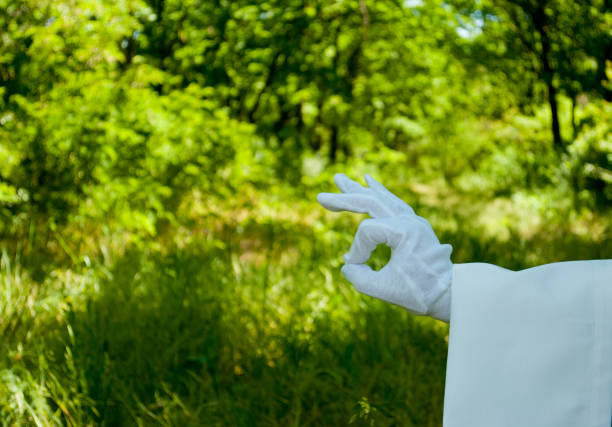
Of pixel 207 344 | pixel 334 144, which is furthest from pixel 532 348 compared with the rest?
pixel 334 144

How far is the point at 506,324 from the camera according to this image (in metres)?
0.90

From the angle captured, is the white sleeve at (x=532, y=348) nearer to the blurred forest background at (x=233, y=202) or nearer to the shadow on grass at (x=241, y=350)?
the shadow on grass at (x=241, y=350)

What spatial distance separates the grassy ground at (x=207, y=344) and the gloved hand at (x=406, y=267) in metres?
0.63

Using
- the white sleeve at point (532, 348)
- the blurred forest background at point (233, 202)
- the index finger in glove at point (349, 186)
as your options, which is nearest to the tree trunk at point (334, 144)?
the blurred forest background at point (233, 202)

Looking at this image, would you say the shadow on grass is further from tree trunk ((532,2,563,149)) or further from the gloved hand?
tree trunk ((532,2,563,149))

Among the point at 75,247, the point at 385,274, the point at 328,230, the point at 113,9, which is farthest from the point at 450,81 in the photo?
the point at 385,274

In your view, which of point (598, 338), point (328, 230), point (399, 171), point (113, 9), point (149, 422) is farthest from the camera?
point (399, 171)

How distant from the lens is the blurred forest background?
6.39 ft

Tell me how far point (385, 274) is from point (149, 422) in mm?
1169

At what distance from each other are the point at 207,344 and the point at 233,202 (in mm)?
2457

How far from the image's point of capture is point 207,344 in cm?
216

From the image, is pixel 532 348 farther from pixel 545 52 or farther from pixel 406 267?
pixel 545 52

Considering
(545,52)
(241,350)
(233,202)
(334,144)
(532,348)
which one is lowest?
(334,144)

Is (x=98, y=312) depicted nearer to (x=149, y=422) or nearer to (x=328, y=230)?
(x=149, y=422)
